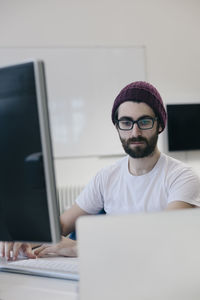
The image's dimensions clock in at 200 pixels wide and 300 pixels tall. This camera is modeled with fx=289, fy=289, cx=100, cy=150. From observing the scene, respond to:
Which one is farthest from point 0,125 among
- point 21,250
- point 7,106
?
point 21,250

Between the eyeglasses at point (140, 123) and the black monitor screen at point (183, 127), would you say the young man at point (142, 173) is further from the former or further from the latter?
the black monitor screen at point (183, 127)

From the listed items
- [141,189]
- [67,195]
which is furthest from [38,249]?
[67,195]

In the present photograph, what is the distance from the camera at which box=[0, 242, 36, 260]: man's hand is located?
2.84 ft

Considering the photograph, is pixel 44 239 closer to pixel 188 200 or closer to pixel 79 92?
pixel 188 200

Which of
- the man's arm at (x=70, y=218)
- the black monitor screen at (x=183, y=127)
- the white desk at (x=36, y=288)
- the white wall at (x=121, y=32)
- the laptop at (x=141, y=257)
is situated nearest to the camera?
the laptop at (x=141, y=257)

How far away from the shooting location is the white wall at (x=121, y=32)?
2.92 m

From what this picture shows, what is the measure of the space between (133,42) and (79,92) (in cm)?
79

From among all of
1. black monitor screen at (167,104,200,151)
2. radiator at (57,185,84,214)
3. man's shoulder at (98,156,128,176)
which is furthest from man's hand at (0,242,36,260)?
black monitor screen at (167,104,200,151)

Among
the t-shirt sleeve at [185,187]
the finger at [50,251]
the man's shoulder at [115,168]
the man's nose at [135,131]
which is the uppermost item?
the man's nose at [135,131]

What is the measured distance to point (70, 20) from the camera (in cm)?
296

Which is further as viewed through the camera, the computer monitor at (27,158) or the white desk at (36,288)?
the white desk at (36,288)

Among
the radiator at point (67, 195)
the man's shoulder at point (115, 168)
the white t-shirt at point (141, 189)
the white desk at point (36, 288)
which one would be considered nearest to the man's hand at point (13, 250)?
the white desk at point (36, 288)

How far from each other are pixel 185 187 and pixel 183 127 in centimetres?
233

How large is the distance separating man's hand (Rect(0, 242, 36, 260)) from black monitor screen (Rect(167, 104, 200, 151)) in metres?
2.42
